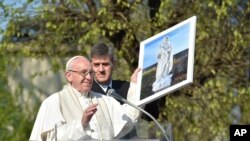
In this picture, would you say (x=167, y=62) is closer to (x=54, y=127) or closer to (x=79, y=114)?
(x=79, y=114)

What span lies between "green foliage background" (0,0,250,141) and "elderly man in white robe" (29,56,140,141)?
5.63 metres

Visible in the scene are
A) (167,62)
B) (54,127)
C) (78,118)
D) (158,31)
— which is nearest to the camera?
(54,127)

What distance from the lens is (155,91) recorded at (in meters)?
7.52

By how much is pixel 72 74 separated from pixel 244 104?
24.0ft

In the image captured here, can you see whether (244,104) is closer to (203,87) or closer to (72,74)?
(203,87)

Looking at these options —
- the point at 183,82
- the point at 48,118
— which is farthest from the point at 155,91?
the point at 48,118

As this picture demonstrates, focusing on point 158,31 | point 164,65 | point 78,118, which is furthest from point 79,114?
point 158,31

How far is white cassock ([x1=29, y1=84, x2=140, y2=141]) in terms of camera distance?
281 inches

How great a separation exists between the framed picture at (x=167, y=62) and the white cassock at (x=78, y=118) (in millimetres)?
153

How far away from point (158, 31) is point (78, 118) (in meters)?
6.47

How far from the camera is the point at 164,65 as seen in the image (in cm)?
768

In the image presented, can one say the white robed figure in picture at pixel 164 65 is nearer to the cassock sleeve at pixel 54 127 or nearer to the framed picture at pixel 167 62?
the framed picture at pixel 167 62

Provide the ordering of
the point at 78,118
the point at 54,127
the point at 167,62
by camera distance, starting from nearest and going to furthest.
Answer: the point at 54,127 < the point at 78,118 < the point at 167,62

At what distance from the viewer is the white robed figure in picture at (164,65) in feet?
24.7
